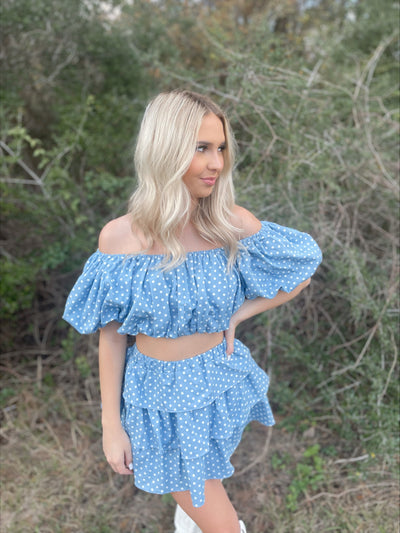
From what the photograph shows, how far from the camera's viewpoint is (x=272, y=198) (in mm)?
2473

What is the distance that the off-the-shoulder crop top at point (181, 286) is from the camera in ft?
4.32

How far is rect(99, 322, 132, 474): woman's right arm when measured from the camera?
4.79ft

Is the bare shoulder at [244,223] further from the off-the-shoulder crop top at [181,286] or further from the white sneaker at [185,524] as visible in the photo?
the white sneaker at [185,524]

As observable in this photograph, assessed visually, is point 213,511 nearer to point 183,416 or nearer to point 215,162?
point 183,416

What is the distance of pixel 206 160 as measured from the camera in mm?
1303

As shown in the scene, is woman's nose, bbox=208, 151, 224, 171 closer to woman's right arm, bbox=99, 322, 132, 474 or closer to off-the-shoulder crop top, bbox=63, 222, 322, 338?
off-the-shoulder crop top, bbox=63, 222, 322, 338

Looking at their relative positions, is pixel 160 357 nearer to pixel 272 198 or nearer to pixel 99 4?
pixel 272 198

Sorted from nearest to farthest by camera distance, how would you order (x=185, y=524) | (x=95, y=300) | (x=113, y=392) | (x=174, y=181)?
(x=174, y=181) < (x=95, y=300) < (x=113, y=392) < (x=185, y=524)

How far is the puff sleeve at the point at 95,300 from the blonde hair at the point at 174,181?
158 mm

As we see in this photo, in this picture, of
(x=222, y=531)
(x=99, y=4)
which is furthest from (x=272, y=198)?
(x=99, y=4)

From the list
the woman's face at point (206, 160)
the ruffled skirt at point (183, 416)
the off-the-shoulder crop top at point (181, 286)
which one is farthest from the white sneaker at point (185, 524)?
the woman's face at point (206, 160)

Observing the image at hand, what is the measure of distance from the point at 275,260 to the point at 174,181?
0.43 m

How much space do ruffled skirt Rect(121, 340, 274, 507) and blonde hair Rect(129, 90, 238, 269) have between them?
354 mm

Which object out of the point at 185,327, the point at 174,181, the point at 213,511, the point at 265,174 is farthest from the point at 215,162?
the point at 265,174
